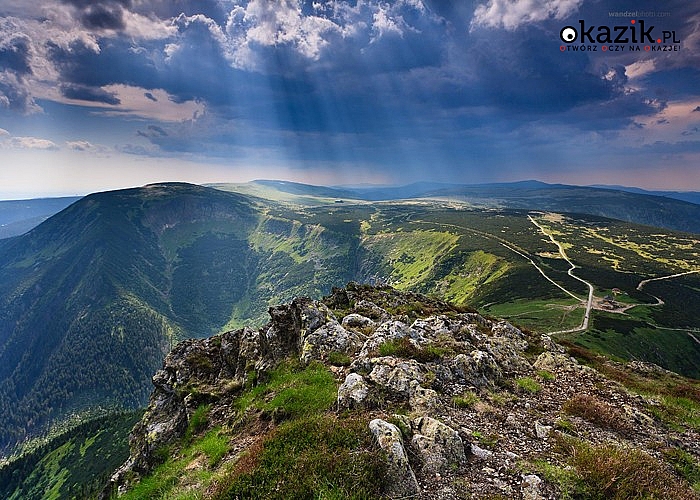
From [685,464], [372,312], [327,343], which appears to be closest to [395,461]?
[685,464]

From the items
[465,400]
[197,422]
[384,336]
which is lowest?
[197,422]

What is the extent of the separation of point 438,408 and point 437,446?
149 inches

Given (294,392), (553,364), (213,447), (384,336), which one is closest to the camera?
(213,447)

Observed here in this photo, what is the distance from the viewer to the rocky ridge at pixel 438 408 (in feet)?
37.8

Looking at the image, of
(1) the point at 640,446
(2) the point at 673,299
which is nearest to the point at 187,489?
(1) the point at 640,446

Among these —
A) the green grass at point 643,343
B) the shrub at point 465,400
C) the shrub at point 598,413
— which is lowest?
the green grass at point 643,343

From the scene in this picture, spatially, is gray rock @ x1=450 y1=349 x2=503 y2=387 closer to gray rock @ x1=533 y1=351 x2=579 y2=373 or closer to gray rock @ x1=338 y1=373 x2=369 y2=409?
gray rock @ x1=533 y1=351 x2=579 y2=373

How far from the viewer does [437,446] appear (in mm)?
12648

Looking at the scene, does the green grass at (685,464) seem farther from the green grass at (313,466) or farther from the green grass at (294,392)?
the green grass at (294,392)

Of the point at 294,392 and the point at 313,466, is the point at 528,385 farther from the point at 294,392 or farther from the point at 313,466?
the point at 313,466

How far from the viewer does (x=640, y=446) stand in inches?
568

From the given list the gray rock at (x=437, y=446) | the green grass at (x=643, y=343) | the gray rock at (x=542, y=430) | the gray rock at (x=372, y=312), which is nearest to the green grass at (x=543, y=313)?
the green grass at (x=643, y=343)

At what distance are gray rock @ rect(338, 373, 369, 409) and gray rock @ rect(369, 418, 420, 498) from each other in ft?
9.67

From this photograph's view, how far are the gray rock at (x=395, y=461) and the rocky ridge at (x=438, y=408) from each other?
0.04 m
